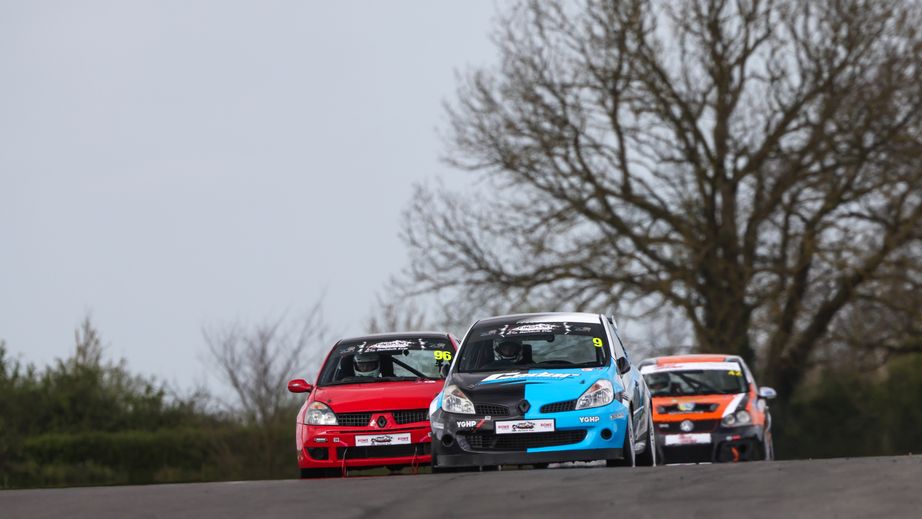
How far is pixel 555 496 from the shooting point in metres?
10.7

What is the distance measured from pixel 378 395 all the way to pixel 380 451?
2.01 feet

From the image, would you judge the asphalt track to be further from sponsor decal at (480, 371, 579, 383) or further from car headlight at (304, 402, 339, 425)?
car headlight at (304, 402, 339, 425)

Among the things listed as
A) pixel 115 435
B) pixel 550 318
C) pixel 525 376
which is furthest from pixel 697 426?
pixel 115 435

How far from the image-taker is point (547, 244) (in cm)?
3722

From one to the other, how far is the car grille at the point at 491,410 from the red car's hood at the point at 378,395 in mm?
2012

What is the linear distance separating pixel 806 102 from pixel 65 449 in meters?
22.6

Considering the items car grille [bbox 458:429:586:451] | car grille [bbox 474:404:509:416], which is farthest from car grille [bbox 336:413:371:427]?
car grille [bbox 458:429:586:451]

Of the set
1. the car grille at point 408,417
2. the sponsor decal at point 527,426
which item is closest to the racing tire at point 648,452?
the sponsor decal at point 527,426

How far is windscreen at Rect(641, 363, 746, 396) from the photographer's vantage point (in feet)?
72.8

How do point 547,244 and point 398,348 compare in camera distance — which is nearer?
point 398,348

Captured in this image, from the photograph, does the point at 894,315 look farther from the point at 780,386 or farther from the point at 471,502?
the point at 471,502

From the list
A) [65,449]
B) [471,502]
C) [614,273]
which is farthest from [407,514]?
[65,449]

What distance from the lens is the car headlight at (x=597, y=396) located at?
14.3 m

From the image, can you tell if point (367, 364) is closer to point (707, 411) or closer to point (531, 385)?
point (531, 385)
